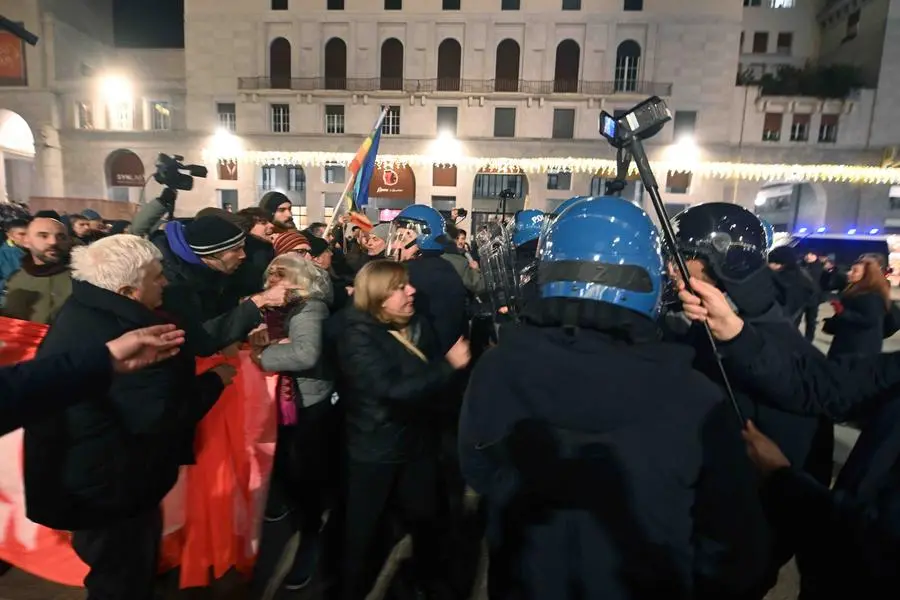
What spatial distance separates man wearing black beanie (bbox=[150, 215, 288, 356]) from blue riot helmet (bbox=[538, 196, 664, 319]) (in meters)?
1.93

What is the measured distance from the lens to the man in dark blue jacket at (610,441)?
1.15m

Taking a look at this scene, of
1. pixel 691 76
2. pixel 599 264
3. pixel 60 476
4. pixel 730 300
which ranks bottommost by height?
pixel 60 476

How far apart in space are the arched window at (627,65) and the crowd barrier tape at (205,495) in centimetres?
3336

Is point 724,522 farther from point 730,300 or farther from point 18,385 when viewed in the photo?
point 18,385

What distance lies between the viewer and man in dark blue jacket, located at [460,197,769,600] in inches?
45.4

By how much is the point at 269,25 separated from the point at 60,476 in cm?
3633

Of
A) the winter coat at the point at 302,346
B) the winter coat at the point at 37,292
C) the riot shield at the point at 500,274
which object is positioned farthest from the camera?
the riot shield at the point at 500,274

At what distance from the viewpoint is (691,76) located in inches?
1177

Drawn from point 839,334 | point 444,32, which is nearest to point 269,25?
point 444,32

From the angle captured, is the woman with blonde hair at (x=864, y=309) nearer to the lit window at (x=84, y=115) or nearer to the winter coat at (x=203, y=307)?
the winter coat at (x=203, y=307)

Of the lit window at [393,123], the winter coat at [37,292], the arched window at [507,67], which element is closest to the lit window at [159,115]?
the lit window at [393,123]

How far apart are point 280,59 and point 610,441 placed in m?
36.6

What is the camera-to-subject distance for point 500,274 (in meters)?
4.23

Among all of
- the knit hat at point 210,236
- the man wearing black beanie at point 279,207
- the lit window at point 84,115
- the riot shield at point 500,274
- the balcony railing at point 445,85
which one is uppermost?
the balcony railing at point 445,85
